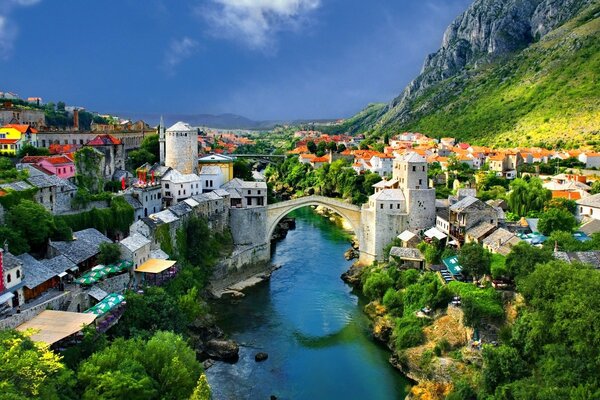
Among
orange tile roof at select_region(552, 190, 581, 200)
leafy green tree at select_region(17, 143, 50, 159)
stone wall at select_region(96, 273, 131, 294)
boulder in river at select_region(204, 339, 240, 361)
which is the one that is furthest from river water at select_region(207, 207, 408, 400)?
orange tile roof at select_region(552, 190, 581, 200)

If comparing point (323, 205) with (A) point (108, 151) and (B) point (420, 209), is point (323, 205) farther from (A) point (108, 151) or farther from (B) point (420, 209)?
(A) point (108, 151)

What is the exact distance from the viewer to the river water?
79.5 ft

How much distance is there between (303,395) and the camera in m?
23.8

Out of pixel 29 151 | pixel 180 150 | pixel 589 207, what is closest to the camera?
pixel 29 151

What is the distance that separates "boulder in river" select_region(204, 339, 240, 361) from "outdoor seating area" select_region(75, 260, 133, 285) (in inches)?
212

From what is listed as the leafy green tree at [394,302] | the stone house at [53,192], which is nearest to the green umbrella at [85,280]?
the stone house at [53,192]

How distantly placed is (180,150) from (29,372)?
2947 centimetres

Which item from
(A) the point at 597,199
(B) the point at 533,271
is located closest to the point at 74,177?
(B) the point at 533,271

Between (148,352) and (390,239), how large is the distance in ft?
69.2

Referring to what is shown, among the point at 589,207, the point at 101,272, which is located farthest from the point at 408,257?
the point at 101,272

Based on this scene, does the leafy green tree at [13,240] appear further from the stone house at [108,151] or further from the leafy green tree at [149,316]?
the stone house at [108,151]

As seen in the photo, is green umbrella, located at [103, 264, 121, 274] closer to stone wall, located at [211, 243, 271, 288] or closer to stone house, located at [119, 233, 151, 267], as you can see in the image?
stone house, located at [119, 233, 151, 267]

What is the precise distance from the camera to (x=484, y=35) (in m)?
116

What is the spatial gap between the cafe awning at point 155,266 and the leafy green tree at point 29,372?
10.4m
